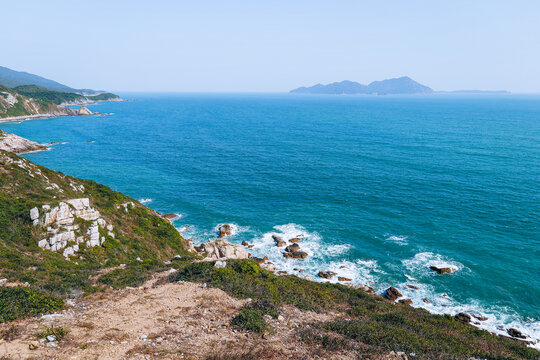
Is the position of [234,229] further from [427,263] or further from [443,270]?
[443,270]

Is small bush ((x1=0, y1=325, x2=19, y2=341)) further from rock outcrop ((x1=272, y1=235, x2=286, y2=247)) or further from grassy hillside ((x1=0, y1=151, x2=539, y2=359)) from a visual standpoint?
rock outcrop ((x1=272, y1=235, x2=286, y2=247))

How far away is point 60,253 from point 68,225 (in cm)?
431

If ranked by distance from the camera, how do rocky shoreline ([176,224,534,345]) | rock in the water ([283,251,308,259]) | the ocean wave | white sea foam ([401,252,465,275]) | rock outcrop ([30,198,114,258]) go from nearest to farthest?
rock outcrop ([30,198,114,258]) → the ocean wave → rocky shoreline ([176,224,534,345]) → white sea foam ([401,252,465,275]) → rock in the water ([283,251,308,259])

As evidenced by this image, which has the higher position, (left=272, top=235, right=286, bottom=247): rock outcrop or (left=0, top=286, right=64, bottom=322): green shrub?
(left=0, top=286, right=64, bottom=322): green shrub

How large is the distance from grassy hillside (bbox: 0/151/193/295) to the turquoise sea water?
37.0 ft

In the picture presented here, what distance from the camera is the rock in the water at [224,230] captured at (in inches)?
2366

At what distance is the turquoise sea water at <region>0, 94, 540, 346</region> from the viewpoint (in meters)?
46.9

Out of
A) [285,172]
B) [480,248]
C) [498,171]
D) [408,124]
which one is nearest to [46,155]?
[285,172]

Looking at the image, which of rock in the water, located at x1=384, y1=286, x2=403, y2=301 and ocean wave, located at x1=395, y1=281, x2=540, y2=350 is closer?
ocean wave, located at x1=395, y1=281, x2=540, y2=350

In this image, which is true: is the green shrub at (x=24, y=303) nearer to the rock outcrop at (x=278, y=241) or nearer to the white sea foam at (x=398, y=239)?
the rock outcrop at (x=278, y=241)

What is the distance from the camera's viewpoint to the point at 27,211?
3784 centimetres

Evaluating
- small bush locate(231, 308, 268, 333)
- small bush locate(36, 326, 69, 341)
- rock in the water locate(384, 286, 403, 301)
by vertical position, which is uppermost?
small bush locate(36, 326, 69, 341)

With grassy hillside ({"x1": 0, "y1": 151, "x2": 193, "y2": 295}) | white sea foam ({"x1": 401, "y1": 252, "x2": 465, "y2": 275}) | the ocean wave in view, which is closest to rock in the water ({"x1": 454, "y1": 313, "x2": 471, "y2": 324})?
the ocean wave

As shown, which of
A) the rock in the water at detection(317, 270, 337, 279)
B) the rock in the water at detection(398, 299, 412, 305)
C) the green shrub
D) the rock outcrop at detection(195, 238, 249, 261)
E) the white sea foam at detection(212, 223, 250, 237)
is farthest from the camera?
the white sea foam at detection(212, 223, 250, 237)
